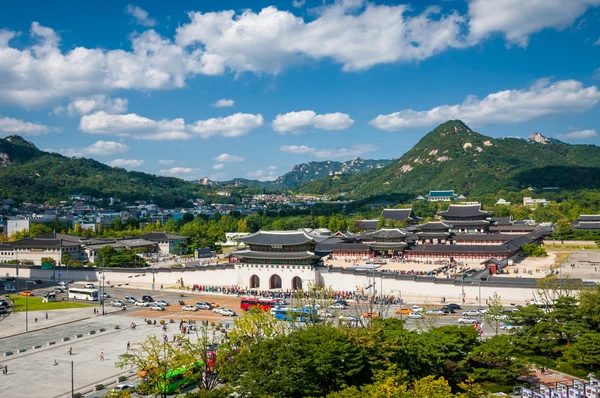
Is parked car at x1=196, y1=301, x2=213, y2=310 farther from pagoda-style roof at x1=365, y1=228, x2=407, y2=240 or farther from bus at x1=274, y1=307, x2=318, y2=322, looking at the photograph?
pagoda-style roof at x1=365, y1=228, x2=407, y2=240

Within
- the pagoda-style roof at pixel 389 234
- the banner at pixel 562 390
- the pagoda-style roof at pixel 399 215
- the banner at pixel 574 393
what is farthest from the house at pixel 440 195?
the banner at pixel 574 393

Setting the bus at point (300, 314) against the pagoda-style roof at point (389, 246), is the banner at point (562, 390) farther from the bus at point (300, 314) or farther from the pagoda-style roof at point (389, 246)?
the pagoda-style roof at point (389, 246)

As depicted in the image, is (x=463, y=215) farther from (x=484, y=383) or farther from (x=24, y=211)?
(x=24, y=211)

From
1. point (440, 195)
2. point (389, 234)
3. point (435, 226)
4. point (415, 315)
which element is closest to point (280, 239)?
point (415, 315)

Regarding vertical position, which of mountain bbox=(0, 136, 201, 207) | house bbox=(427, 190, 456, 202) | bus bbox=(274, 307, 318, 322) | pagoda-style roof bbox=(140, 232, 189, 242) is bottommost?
bus bbox=(274, 307, 318, 322)

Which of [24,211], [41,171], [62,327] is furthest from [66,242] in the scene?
[41,171]

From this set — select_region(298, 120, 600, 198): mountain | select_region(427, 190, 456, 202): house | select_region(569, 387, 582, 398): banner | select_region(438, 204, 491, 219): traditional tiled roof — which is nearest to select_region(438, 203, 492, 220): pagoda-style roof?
select_region(438, 204, 491, 219): traditional tiled roof
